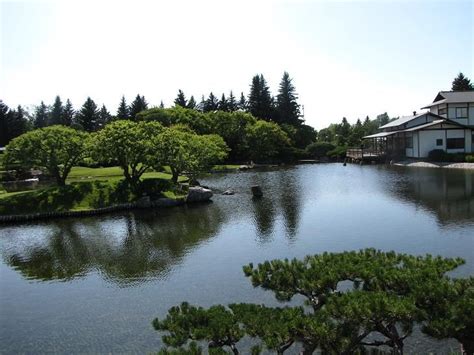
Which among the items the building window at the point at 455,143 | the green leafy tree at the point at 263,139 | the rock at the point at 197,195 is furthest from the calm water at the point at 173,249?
the green leafy tree at the point at 263,139

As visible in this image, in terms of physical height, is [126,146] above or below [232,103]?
below

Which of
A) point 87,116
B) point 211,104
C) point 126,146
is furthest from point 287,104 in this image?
point 126,146

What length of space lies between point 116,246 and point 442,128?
41.4 metres

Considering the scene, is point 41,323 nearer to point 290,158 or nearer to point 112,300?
point 112,300

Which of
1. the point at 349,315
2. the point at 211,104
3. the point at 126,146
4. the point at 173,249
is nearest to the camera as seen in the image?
the point at 349,315

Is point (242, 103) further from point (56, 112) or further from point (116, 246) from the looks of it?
point (116, 246)

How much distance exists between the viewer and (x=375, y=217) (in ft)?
68.6

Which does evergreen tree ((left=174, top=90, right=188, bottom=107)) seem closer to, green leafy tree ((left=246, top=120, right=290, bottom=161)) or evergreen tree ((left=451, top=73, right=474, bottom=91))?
green leafy tree ((left=246, top=120, right=290, bottom=161))

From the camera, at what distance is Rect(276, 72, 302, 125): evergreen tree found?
74750 millimetres

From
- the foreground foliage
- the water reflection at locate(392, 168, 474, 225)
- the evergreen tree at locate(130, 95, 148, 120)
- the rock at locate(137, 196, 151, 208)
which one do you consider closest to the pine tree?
the evergreen tree at locate(130, 95, 148, 120)

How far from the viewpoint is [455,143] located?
4744 cm

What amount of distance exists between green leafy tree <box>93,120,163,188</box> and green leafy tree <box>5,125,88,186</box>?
160 centimetres

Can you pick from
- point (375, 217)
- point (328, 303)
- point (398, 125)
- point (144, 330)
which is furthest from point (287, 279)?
point (398, 125)

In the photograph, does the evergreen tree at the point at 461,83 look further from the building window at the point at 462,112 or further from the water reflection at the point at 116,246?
the water reflection at the point at 116,246
